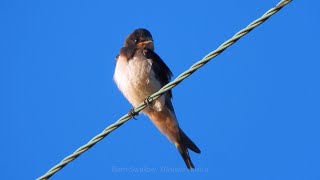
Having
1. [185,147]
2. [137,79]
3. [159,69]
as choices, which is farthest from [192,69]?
[185,147]

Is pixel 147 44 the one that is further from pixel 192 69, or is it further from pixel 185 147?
pixel 192 69

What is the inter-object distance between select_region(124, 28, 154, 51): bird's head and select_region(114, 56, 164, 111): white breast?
0.54m

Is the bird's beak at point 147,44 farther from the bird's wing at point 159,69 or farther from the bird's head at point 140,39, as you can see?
the bird's wing at point 159,69

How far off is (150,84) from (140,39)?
0.96 m

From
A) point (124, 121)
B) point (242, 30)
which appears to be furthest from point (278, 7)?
point (124, 121)

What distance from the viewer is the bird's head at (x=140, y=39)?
25.6 ft

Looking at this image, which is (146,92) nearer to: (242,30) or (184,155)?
(184,155)

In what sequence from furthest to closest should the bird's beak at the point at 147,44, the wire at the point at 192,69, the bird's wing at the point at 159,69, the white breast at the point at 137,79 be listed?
1. the bird's beak at the point at 147,44
2. the bird's wing at the point at 159,69
3. the white breast at the point at 137,79
4. the wire at the point at 192,69

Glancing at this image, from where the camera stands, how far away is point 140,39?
7965mm

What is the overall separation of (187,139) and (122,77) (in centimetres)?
94

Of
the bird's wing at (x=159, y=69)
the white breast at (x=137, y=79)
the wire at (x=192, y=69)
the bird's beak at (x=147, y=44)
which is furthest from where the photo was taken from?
the bird's beak at (x=147, y=44)

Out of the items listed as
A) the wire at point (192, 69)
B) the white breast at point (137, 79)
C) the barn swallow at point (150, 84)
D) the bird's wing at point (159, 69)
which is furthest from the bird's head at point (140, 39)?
the wire at point (192, 69)

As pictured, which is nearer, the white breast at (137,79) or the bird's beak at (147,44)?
the white breast at (137,79)

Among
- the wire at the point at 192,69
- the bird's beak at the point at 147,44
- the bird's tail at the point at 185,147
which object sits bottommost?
the wire at the point at 192,69
